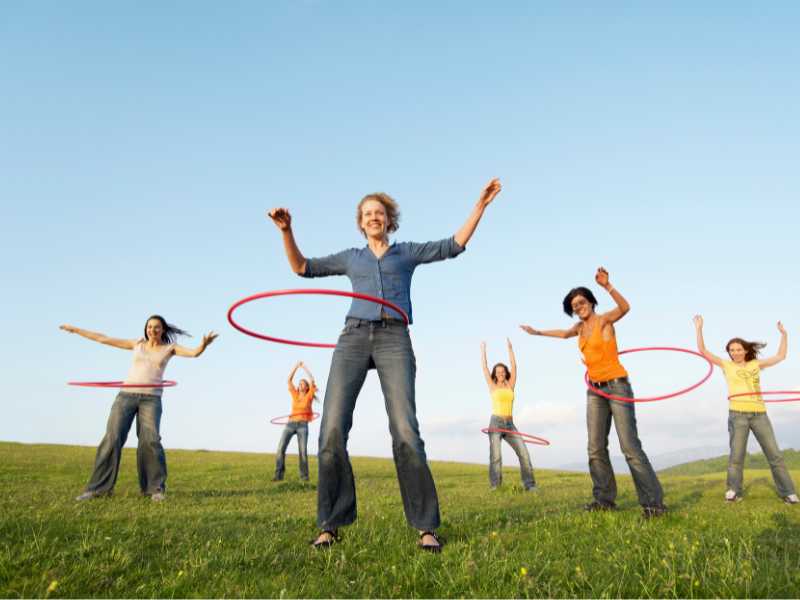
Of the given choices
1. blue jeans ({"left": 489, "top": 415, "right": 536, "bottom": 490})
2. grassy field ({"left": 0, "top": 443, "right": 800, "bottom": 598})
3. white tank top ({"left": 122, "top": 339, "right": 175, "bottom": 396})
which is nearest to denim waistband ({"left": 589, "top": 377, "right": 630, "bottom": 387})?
grassy field ({"left": 0, "top": 443, "right": 800, "bottom": 598})

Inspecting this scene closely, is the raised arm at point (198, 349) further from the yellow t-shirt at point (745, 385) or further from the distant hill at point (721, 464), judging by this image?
the distant hill at point (721, 464)

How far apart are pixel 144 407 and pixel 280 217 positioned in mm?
6761

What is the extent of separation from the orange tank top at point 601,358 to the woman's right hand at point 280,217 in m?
5.05

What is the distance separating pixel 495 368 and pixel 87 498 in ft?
31.7

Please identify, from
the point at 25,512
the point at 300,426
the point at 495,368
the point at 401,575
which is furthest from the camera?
the point at 300,426

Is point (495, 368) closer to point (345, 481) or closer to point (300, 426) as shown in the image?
point (300, 426)

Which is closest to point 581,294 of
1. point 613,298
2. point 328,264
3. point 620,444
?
point 613,298

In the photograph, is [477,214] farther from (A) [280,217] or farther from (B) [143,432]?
(B) [143,432]

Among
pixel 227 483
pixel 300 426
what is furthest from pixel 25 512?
pixel 300 426

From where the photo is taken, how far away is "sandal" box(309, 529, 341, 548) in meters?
5.62

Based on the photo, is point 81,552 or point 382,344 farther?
point 382,344

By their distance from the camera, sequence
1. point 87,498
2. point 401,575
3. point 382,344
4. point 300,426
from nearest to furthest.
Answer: point 401,575 < point 382,344 < point 87,498 < point 300,426

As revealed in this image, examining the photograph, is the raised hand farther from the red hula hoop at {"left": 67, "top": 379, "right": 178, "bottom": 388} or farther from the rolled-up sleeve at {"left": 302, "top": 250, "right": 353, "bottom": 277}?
the red hula hoop at {"left": 67, "top": 379, "right": 178, "bottom": 388}

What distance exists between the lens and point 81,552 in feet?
16.4
